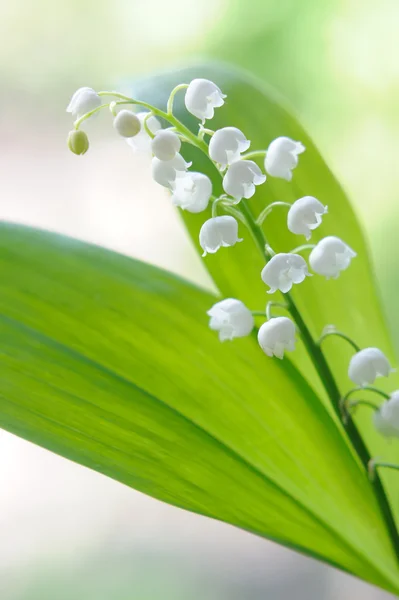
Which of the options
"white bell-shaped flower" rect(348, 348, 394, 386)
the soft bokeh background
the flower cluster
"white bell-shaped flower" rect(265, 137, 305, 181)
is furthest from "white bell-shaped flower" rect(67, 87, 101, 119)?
the soft bokeh background

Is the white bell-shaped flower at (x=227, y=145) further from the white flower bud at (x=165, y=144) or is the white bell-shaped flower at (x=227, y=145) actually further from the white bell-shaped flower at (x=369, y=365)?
the white bell-shaped flower at (x=369, y=365)

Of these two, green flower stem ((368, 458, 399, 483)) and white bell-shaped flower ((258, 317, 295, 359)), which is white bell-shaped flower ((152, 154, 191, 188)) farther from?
green flower stem ((368, 458, 399, 483))

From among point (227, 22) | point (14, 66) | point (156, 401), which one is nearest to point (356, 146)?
point (227, 22)

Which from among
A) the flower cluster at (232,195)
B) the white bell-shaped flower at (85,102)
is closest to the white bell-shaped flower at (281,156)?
the flower cluster at (232,195)

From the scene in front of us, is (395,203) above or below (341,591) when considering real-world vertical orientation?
above

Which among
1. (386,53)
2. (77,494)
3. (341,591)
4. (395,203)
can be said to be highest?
(386,53)

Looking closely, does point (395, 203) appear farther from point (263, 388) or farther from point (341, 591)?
point (263, 388)

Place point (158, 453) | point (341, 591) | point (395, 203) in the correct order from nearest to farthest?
point (158, 453) → point (341, 591) → point (395, 203)
